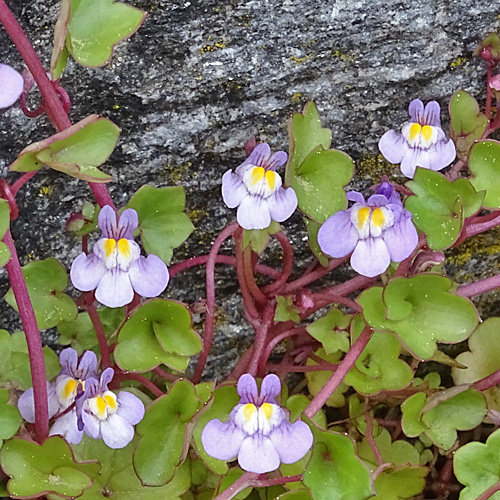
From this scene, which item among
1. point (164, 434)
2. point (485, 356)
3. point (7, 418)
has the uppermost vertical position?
point (7, 418)

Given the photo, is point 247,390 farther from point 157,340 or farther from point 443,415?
point 443,415

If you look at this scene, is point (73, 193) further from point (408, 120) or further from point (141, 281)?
point (408, 120)

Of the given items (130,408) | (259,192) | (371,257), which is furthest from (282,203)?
(130,408)

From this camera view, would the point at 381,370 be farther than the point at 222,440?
Yes

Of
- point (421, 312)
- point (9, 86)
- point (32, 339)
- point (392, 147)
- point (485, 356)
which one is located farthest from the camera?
point (485, 356)

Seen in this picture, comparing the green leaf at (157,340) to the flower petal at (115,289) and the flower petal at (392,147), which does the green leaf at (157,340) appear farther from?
the flower petal at (392,147)

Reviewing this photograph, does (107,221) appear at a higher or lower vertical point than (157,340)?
higher

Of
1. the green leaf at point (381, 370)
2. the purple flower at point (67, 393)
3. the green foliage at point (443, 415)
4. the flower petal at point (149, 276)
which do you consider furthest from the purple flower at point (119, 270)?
the green foliage at point (443, 415)

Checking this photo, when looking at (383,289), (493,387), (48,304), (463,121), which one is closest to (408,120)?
(463,121)
